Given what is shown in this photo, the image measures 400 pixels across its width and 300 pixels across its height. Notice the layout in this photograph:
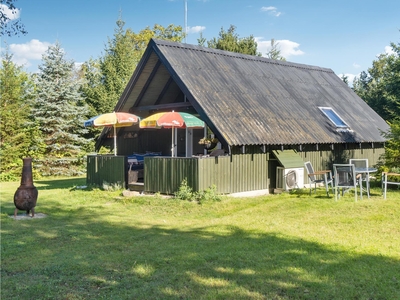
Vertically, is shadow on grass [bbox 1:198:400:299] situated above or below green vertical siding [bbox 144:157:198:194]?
below

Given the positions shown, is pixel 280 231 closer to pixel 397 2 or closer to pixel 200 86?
pixel 200 86

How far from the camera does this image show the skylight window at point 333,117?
16.4 m

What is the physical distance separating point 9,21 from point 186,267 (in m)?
10.5

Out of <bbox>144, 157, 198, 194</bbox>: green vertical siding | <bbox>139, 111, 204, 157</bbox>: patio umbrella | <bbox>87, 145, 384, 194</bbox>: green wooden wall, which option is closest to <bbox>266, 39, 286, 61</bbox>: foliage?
<bbox>87, 145, 384, 194</bbox>: green wooden wall

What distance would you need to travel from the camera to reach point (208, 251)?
6340 millimetres

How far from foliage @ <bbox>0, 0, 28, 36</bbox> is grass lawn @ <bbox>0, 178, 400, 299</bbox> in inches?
224

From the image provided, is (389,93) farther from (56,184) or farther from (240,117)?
(56,184)

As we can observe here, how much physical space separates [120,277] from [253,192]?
28.1 feet

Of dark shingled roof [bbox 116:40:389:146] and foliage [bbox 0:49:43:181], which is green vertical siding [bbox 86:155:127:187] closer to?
dark shingled roof [bbox 116:40:389:146]

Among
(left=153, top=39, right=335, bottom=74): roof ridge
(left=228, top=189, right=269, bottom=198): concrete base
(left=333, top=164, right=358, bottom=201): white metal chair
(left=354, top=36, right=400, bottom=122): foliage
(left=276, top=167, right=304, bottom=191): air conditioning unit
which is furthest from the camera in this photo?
(left=354, top=36, right=400, bottom=122): foliage

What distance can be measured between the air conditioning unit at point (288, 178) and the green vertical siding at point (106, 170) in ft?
18.2

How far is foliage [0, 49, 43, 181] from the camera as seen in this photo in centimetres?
2134

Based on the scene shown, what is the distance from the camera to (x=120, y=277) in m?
5.17

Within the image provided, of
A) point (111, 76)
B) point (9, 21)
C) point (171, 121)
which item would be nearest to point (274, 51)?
point (111, 76)
